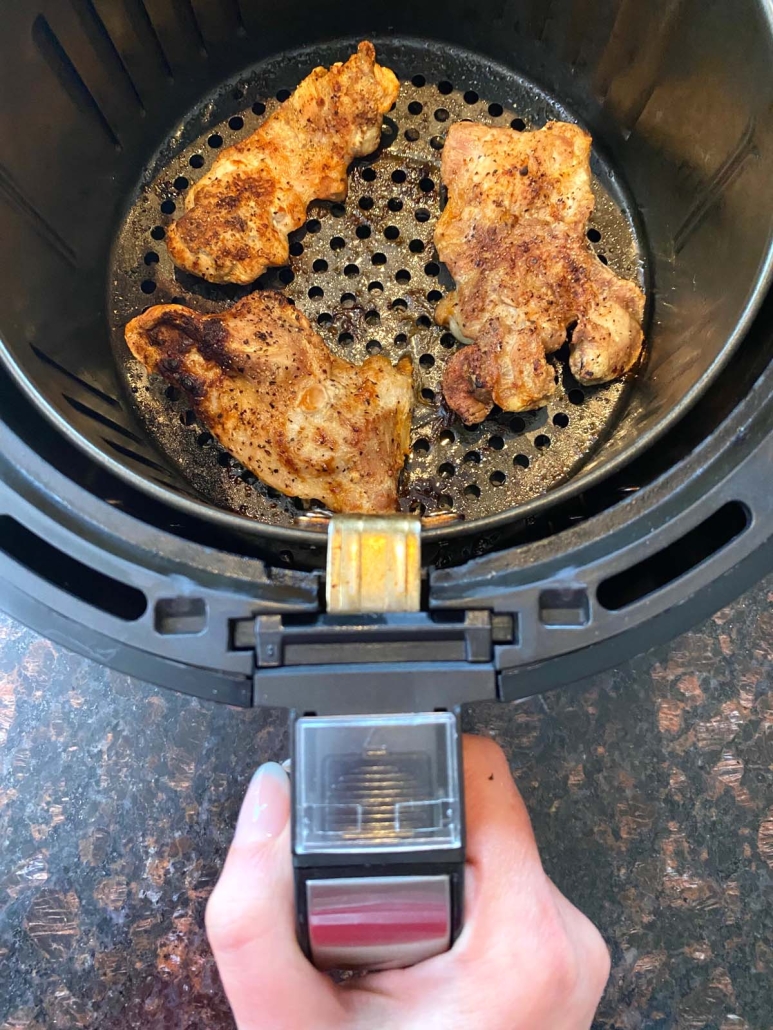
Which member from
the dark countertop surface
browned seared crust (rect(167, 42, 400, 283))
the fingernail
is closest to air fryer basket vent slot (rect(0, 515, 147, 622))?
the fingernail

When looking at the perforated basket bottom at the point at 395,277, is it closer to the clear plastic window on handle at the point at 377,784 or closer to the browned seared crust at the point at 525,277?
the browned seared crust at the point at 525,277

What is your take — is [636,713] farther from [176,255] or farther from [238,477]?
[176,255]

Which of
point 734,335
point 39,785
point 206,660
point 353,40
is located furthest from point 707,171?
point 39,785

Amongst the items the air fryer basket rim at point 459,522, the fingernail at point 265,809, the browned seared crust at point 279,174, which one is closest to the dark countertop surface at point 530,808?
the fingernail at point 265,809

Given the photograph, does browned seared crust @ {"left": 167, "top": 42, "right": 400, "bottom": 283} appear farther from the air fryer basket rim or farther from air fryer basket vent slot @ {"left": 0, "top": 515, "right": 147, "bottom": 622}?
air fryer basket vent slot @ {"left": 0, "top": 515, "right": 147, "bottom": 622}

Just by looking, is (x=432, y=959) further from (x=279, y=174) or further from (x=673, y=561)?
(x=279, y=174)
